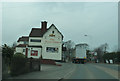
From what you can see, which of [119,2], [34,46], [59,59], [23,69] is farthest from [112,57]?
[23,69]

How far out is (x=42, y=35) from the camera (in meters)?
53.2

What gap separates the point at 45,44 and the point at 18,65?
3864 centimetres

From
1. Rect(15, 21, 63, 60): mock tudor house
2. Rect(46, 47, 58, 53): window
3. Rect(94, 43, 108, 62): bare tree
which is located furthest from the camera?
Rect(94, 43, 108, 62): bare tree

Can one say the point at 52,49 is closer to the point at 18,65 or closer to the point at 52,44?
the point at 52,44

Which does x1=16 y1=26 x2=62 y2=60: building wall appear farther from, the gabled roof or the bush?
the bush

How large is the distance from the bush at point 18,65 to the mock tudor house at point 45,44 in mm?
35310

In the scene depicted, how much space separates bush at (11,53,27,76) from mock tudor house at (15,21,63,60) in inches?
1390

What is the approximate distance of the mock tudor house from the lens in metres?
50.2

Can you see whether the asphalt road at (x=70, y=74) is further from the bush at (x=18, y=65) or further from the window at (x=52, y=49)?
the window at (x=52, y=49)

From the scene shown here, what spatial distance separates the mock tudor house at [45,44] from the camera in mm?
50188

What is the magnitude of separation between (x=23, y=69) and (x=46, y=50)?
36.8 meters

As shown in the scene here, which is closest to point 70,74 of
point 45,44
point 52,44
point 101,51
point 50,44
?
point 52,44

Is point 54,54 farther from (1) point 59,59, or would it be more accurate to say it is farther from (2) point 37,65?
(2) point 37,65

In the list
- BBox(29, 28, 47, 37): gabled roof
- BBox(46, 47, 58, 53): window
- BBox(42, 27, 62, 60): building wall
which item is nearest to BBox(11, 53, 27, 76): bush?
BBox(42, 27, 62, 60): building wall
